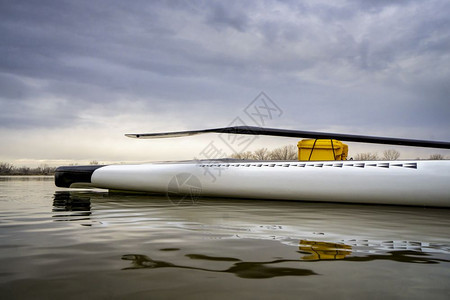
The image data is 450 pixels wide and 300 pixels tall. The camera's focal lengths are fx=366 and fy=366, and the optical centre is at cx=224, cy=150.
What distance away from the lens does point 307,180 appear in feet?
20.6

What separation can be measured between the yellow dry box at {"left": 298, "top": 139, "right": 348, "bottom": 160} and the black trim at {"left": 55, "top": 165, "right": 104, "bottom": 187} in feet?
16.5

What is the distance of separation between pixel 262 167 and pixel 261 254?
4.85 meters

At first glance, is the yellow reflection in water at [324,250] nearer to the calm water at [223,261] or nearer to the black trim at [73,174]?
the calm water at [223,261]

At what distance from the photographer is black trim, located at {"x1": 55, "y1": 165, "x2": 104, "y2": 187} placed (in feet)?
30.4

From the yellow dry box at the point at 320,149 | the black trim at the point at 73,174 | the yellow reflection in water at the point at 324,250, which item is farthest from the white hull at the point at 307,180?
the yellow reflection in water at the point at 324,250

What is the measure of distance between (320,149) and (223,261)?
6138 millimetres

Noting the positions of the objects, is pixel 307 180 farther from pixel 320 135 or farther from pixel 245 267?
pixel 245 267

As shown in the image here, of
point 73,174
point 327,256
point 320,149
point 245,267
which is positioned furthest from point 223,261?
point 73,174

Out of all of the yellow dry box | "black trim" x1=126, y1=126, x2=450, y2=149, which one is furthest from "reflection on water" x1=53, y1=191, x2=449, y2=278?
"black trim" x1=126, y1=126, x2=450, y2=149

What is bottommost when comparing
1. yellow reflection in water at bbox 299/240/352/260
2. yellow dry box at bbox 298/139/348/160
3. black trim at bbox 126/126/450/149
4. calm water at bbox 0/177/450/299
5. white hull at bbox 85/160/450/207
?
calm water at bbox 0/177/450/299

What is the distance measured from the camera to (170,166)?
26.1 ft

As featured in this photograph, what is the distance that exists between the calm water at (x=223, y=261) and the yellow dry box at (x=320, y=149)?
171 inches

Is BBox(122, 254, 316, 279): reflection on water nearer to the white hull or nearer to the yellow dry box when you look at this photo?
the white hull

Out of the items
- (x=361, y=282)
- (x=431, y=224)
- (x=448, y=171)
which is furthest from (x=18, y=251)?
(x=448, y=171)
